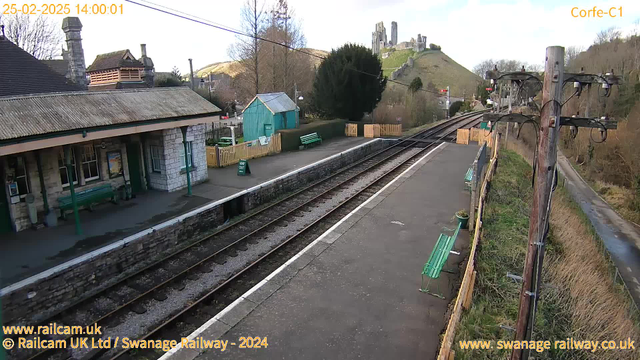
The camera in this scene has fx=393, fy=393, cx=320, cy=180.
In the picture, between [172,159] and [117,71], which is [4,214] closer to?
[172,159]

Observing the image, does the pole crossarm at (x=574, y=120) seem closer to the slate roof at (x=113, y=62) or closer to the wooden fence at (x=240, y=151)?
the wooden fence at (x=240, y=151)

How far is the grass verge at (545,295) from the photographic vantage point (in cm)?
642

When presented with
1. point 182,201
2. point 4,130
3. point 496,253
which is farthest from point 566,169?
point 4,130

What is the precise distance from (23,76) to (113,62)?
5.01 meters

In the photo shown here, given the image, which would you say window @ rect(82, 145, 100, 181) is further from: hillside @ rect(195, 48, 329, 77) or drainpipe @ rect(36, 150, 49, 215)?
hillside @ rect(195, 48, 329, 77)

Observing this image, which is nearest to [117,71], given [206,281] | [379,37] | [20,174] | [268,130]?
[20,174]

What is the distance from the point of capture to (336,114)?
32.4 metres

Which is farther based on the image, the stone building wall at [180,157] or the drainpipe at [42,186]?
the stone building wall at [180,157]

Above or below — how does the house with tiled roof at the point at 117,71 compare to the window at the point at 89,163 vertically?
above

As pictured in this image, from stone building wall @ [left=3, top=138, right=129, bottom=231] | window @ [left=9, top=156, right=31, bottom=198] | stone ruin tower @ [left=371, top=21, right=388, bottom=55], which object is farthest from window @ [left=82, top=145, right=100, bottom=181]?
stone ruin tower @ [left=371, top=21, right=388, bottom=55]

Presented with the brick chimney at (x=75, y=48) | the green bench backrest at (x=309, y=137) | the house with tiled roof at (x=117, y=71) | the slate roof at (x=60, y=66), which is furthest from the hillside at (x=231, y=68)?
the brick chimney at (x=75, y=48)

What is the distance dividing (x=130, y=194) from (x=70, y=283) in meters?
5.26

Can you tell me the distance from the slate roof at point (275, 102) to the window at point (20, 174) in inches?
611

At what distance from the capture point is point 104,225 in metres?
11.2
